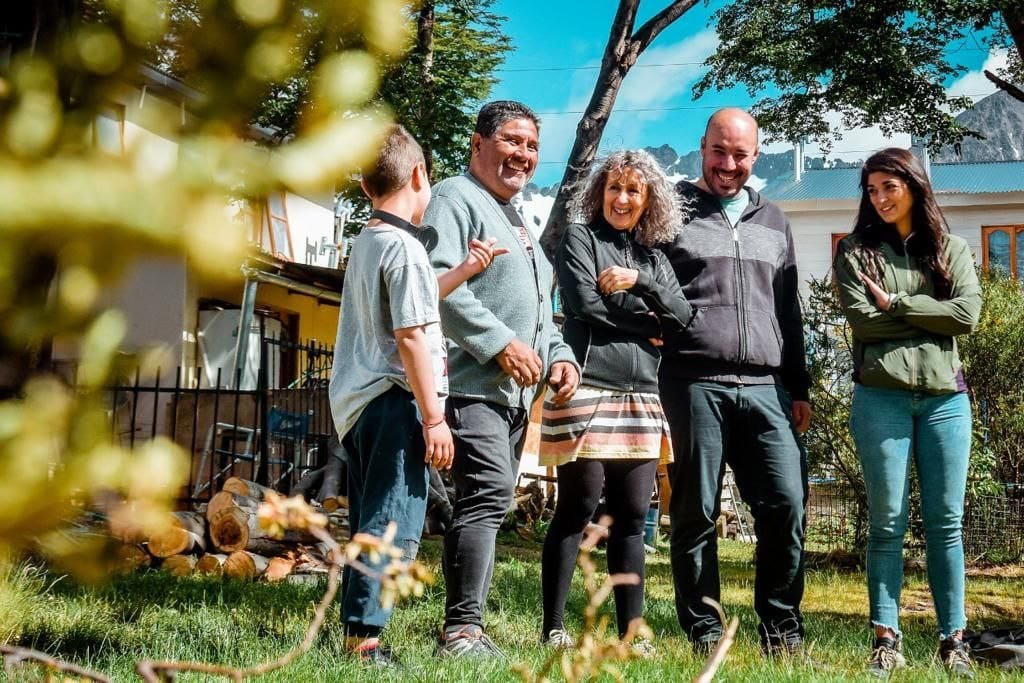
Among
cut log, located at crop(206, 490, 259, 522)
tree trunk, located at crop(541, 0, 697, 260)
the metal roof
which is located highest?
the metal roof

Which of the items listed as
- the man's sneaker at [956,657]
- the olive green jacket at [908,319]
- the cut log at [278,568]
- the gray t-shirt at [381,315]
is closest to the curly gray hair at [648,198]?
the olive green jacket at [908,319]

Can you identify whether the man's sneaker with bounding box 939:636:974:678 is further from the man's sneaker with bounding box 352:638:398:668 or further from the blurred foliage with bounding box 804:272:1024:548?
the blurred foliage with bounding box 804:272:1024:548

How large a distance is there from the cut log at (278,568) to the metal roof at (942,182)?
26.1 meters

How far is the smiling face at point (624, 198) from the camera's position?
3.92m

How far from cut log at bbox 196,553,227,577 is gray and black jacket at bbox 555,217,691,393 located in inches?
127

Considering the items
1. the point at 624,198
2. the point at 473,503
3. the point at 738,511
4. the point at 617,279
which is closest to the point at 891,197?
the point at 624,198

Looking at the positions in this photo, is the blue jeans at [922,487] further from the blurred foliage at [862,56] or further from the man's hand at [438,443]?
the blurred foliage at [862,56]

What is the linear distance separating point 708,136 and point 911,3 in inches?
302

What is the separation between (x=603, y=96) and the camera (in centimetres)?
931

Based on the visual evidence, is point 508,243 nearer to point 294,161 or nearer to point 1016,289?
point 294,161

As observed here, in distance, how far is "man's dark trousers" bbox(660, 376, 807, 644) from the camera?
382 cm

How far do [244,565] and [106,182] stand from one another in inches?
235

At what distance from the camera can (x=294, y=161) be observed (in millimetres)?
634

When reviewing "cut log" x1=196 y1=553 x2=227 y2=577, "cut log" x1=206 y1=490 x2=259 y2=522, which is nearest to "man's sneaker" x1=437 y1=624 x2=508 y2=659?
"cut log" x1=196 y1=553 x2=227 y2=577
